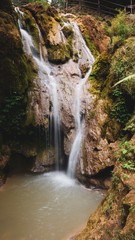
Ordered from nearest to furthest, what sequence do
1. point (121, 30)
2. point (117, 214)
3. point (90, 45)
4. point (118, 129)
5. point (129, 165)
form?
1. point (117, 214)
2. point (129, 165)
3. point (118, 129)
4. point (121, 30)
5. point (90, 45)

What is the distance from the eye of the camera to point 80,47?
12.8 meters

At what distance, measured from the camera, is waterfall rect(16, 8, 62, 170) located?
9.31 m

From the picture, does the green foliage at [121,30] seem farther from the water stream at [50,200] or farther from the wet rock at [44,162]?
the wet rock at [44,162]

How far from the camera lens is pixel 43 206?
679 centimetres

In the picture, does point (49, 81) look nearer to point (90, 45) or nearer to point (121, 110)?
point (121, 110)

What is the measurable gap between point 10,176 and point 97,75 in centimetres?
507

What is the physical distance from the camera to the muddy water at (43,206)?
226 inches

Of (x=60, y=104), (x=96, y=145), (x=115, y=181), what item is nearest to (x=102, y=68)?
(x=60, y=104)

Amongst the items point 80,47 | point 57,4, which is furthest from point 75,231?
point 57,4

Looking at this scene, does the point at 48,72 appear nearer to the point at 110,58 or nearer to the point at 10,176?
the point at 110,58

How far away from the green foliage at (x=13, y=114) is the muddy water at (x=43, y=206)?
1772 millimetres

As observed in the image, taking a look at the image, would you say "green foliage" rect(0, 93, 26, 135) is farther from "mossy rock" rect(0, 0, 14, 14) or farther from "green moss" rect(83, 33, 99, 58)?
"green moss" rect(83, 33, 99, 58)

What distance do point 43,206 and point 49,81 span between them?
16.8ft

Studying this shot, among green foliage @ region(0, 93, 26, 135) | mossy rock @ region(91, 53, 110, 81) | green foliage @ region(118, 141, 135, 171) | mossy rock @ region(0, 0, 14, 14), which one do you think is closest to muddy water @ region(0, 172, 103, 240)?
green foliage @ region(0, 93, 26, 135)
